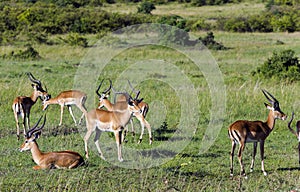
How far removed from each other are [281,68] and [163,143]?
6562mm

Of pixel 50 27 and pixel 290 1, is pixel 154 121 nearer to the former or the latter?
pixel 50 27

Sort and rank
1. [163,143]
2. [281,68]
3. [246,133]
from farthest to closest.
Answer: [281,68]
[163,143]
[246,133]

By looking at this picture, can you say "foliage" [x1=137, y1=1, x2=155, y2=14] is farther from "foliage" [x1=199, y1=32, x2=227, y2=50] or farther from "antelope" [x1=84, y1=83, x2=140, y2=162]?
"antelope" [x1=84, y1=83, x2=140, y2=162]

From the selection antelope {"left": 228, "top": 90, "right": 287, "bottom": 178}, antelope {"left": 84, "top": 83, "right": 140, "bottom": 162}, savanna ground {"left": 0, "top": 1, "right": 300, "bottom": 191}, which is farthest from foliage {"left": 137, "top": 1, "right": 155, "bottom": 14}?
antelope {"left": 228, "top": 90, "right": 287, "bottom": 178}

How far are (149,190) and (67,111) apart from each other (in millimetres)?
4863

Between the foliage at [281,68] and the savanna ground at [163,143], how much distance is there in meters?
0.31

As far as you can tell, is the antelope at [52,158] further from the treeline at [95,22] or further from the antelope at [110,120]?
the treeline at [95,22]

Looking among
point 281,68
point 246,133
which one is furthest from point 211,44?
point 246,133

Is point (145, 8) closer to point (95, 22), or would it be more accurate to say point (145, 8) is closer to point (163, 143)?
point (95, 22)

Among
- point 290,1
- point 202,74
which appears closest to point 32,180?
point 202,74

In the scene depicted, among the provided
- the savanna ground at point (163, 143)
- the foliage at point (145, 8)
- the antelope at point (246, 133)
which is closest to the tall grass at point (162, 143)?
the savanna ground at point (163, 143)

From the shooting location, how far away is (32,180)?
6234mm

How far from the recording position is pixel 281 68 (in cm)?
1418

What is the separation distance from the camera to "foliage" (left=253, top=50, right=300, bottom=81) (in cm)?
1393
